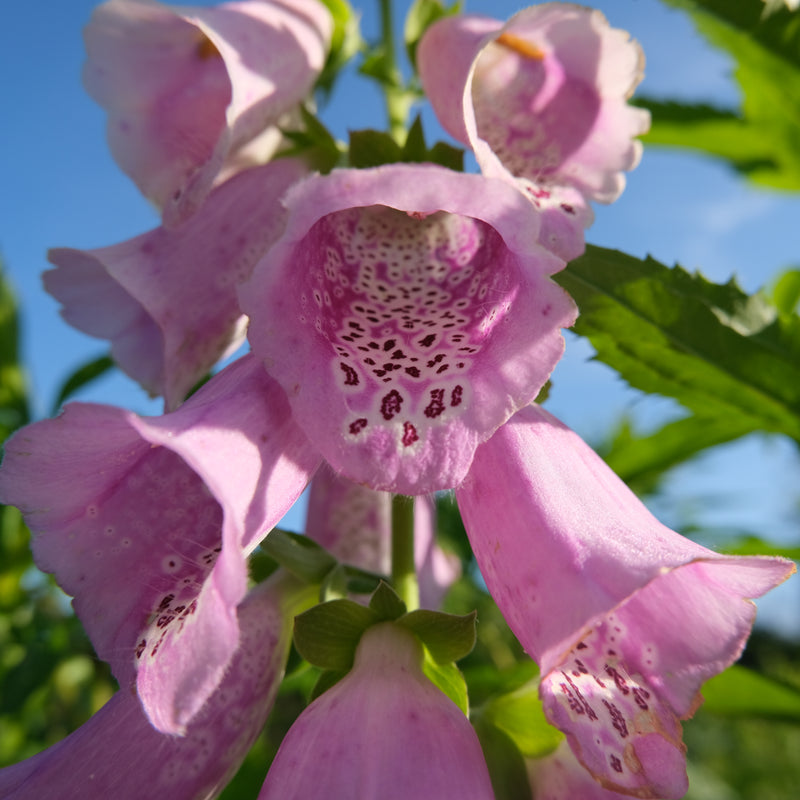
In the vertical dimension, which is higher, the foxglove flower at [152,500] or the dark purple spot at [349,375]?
the dark purple spot at [349,375]

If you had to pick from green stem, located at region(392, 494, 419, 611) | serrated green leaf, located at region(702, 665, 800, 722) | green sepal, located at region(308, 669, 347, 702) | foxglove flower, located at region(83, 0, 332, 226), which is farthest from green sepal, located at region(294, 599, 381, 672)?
serrated green leaf, located at region(702, 665, 800, 722)

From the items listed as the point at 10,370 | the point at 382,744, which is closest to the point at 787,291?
the point at 382,744

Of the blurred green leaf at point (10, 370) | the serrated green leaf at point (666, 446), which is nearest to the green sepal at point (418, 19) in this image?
the serrated green leaf at point (666, 446)

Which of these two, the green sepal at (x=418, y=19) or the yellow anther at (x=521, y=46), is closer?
the yellow anther at (x=521, y=46)

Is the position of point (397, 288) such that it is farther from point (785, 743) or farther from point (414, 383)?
point (785, 743)

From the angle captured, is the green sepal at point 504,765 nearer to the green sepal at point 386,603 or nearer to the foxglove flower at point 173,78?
the green sepal at point 386,603

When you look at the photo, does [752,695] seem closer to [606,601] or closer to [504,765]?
[504,765]
